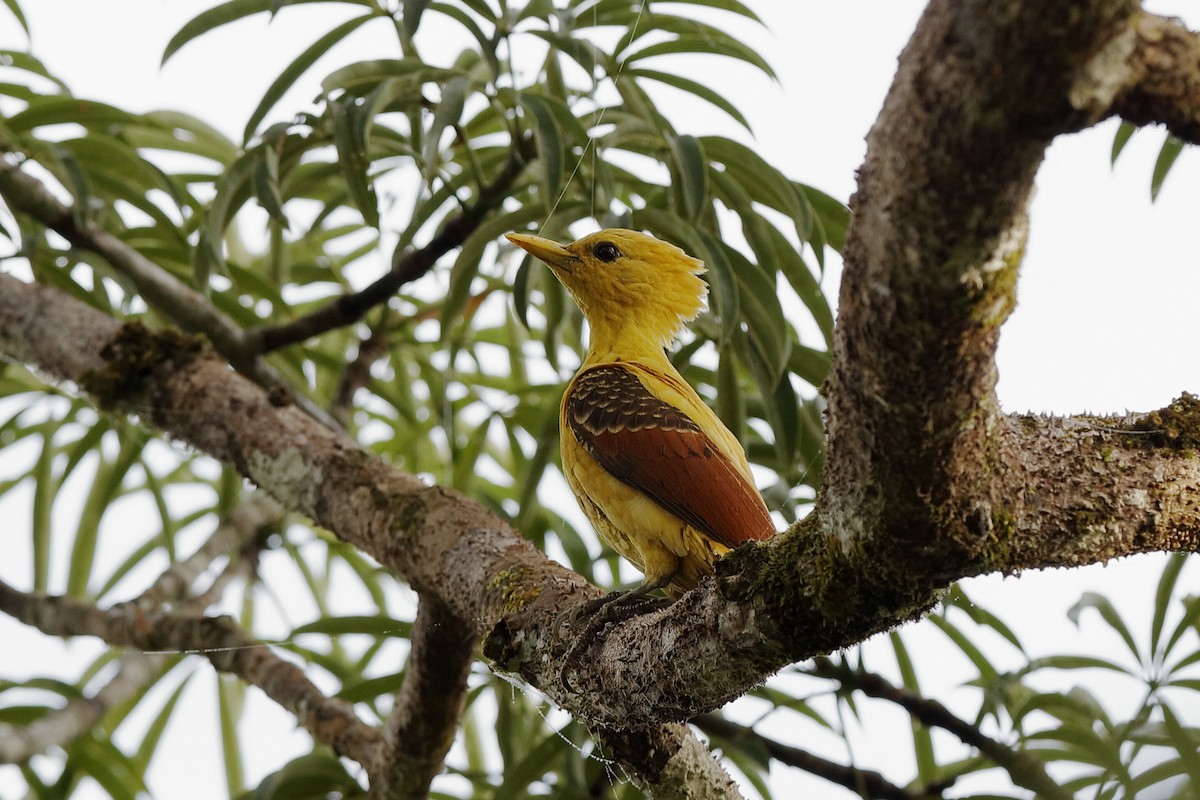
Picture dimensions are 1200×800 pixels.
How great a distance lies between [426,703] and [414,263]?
0.97 m

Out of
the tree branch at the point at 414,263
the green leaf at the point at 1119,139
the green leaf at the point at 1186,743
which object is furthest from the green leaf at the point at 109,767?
the green leaf at the point at 1119,139

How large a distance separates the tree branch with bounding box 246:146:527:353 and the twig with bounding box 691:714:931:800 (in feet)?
3.83

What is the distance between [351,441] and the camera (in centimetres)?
237

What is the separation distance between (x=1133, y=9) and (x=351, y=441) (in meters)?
1.84

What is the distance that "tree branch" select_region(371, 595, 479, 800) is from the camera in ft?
6.86

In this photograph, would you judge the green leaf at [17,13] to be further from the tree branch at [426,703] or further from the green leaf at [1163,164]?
the green leaf at [1163,164]

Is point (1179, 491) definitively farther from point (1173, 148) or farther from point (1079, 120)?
→ point (1173, 148)

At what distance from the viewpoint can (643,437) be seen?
1.92 m

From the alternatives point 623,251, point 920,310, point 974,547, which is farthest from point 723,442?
point 920,310

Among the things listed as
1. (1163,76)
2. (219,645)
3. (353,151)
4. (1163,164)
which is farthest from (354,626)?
(1163,76)

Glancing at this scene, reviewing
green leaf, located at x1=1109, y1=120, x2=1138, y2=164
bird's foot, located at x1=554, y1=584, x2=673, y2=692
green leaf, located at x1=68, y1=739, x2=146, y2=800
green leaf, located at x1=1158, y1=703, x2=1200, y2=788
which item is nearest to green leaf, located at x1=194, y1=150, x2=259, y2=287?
bird's foot, located at x1=554, y1=584, x2=673, y2=692

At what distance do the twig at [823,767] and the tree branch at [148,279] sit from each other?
1.18 m

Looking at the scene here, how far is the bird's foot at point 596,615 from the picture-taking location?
156 cm

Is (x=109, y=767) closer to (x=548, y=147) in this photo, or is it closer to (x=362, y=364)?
(x=362, y=364)
